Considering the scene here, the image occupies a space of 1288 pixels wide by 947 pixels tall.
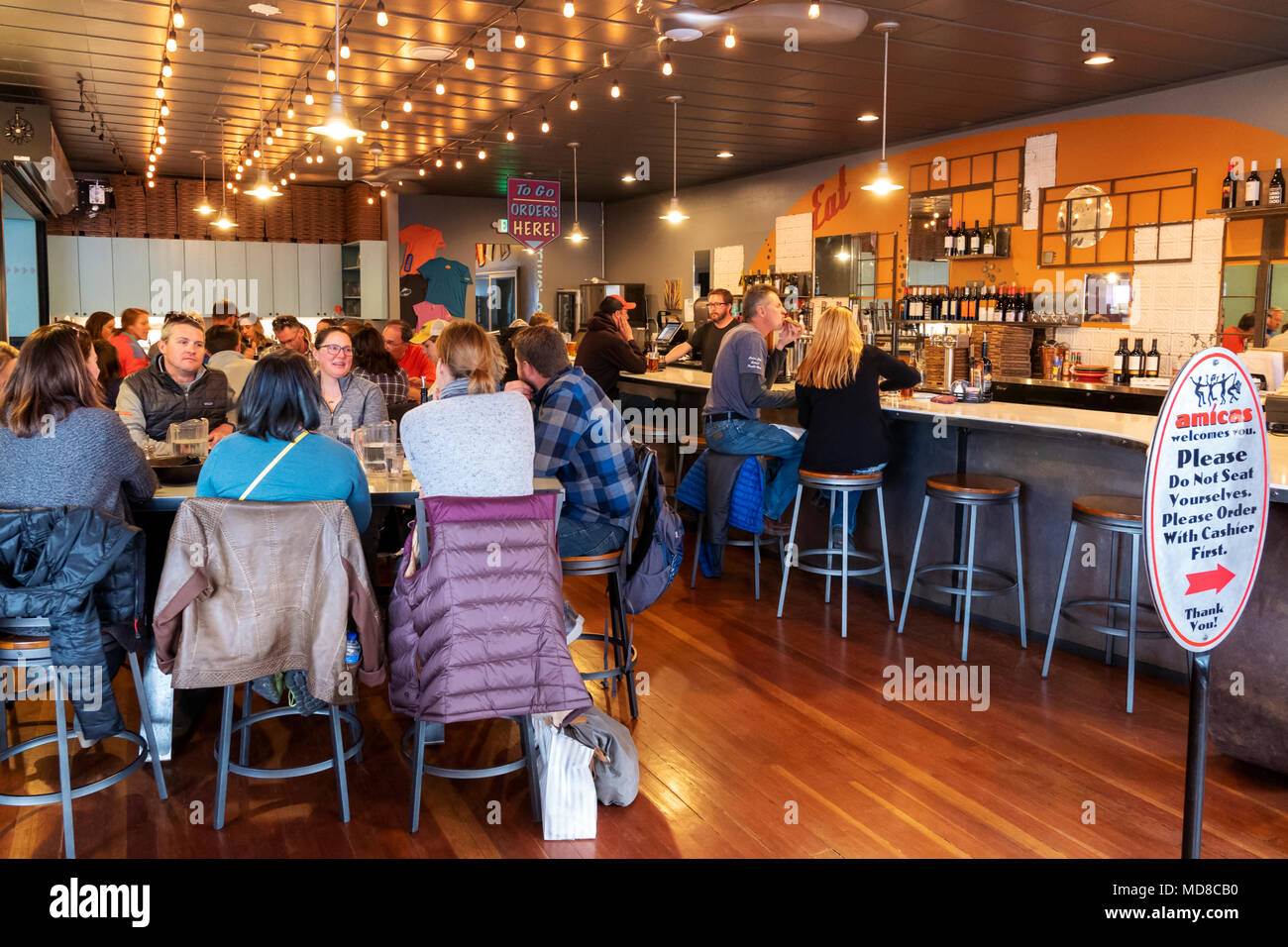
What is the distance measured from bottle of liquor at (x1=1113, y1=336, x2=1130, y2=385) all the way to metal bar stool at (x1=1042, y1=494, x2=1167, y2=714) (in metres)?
3.65

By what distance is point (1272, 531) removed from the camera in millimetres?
3025

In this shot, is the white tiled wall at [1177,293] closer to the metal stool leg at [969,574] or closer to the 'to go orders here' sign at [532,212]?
the metal stool leg at [969,574]

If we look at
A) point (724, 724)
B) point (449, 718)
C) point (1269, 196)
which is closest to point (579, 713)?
point (449, 718)

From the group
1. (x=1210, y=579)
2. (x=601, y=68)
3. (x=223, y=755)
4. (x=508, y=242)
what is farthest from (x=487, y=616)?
(x=508, y=242)

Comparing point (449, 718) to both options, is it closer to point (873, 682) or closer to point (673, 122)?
point (873, 682)

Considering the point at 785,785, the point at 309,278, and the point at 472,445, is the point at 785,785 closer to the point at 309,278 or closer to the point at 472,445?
the point at 472,445

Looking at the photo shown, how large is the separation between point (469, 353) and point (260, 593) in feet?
4.12

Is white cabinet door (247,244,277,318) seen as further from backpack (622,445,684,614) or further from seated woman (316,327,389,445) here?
backpack (622,445,684,614)

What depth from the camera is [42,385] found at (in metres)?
2.87

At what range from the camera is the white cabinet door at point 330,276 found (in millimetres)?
14352

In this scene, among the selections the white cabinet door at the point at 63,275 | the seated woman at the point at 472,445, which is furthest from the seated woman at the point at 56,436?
the white cabinet door at the point at 63,275

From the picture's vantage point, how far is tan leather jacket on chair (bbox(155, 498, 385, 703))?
104 inches

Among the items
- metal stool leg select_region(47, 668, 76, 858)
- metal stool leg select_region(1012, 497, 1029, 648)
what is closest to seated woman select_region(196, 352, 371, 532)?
metal stool leg select_region(47, 668, 76, 858)

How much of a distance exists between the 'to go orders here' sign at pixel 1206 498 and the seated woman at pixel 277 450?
7.28ft
